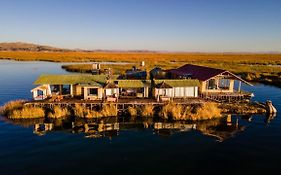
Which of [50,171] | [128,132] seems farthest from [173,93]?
[50,171]

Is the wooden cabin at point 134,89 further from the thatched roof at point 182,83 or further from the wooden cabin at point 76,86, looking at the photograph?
the wooden cabin at point 76,86

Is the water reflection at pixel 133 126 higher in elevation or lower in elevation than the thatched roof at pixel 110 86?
lower

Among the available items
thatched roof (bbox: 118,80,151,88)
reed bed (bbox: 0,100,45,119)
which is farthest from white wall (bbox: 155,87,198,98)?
reed bed (bbox: 0,100,45,119)

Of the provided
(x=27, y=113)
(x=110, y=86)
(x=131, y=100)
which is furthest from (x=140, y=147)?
(x=27, y=113)

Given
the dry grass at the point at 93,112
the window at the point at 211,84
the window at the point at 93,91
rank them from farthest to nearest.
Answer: the window at the point at 211,84 → the window at the point at 93,91 → the dry grass at the point at 93,112

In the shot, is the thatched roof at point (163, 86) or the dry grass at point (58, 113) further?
the thatched roof at point (163, 86)

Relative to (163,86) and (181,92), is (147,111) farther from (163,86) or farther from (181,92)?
(181,92)

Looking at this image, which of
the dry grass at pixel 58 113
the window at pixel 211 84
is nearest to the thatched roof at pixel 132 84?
the dry grass at pixel 58 113

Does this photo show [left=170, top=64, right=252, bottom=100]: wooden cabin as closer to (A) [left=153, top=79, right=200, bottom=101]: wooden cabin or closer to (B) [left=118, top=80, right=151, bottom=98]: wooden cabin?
(A) [left=153, top=79, right=200, bottom=101]: wooden cabin
